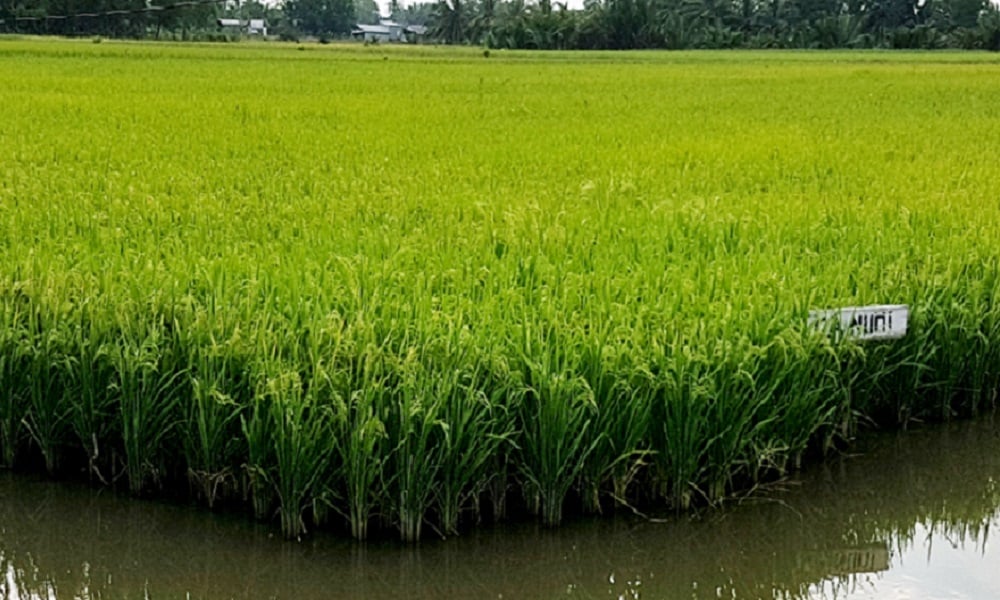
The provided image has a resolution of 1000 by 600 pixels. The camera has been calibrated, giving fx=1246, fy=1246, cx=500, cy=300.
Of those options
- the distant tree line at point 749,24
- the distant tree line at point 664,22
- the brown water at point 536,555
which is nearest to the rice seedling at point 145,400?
the brown water at point 536,555

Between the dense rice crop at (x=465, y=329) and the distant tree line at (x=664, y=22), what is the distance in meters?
37.7

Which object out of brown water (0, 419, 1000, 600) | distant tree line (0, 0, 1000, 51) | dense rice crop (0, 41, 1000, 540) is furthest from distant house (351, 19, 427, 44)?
brown water (0, 419, 1000, 600)

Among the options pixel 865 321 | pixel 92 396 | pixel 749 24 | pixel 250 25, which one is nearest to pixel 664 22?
pixel 749 24

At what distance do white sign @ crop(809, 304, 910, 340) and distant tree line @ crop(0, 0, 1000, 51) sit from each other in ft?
132

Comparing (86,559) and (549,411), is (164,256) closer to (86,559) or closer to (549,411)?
(86,559)

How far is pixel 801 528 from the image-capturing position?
12.7 feet

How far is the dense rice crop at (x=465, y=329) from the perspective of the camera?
3658 mm

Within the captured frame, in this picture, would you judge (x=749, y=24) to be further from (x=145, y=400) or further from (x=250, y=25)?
(x=145, y=400)

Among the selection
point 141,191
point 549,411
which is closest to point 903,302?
point 549,411

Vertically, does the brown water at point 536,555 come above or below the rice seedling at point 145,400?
below

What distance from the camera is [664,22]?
4853 centimetres

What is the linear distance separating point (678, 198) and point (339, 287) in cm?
319

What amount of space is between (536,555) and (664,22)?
46818 millimetres

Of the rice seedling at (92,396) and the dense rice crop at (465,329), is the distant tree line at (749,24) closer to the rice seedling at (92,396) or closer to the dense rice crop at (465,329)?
the dense rice crop at (465,329)
